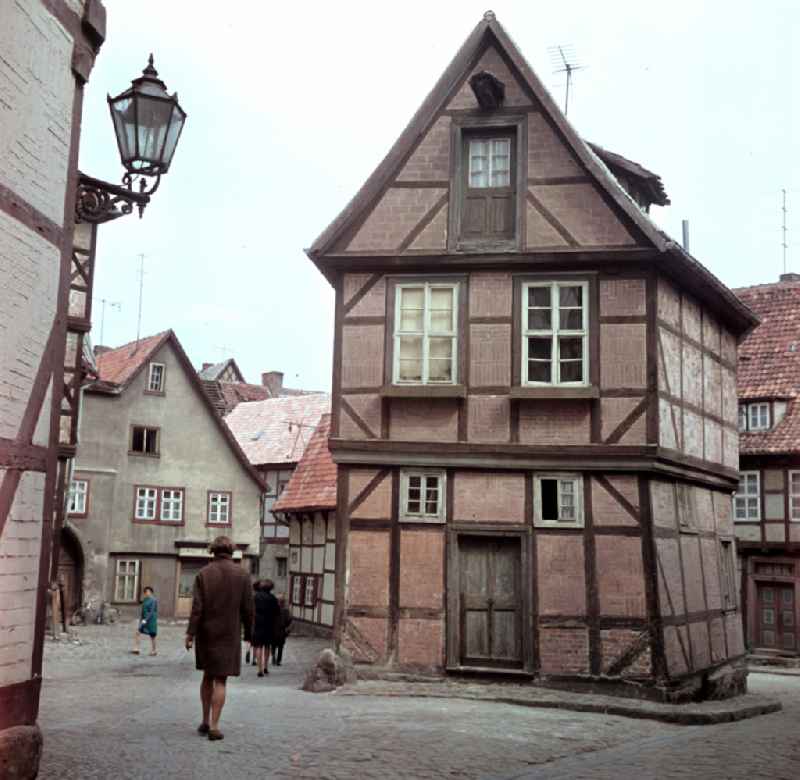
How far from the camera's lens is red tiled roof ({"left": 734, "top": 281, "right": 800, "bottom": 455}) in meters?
32.7

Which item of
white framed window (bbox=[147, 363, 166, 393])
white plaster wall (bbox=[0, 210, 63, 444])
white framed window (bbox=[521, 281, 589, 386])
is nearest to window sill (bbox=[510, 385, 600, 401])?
white framed window (bbox=[521, 281, 589, 386])

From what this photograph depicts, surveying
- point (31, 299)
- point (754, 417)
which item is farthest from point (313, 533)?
point (31, 299)

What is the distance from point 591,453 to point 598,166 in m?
4.19

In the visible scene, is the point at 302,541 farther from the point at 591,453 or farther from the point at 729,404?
the point at 591,453

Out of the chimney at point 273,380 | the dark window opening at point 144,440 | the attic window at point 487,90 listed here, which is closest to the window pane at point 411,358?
the attic window at point 487,90

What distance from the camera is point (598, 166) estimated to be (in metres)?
16.8

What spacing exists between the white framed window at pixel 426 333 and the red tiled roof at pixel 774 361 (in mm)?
17628

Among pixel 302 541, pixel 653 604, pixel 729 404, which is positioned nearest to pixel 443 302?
pixel 653 604

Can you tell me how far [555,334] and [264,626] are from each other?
22.6ft

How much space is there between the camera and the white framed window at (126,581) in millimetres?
36875

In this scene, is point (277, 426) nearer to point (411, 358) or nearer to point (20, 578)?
point (411, 358)

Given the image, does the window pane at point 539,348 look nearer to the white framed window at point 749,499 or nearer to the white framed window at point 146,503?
the white framed window at point 749,499

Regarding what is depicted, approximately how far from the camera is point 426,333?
55.8ft

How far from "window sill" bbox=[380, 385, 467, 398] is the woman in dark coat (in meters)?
4.47
